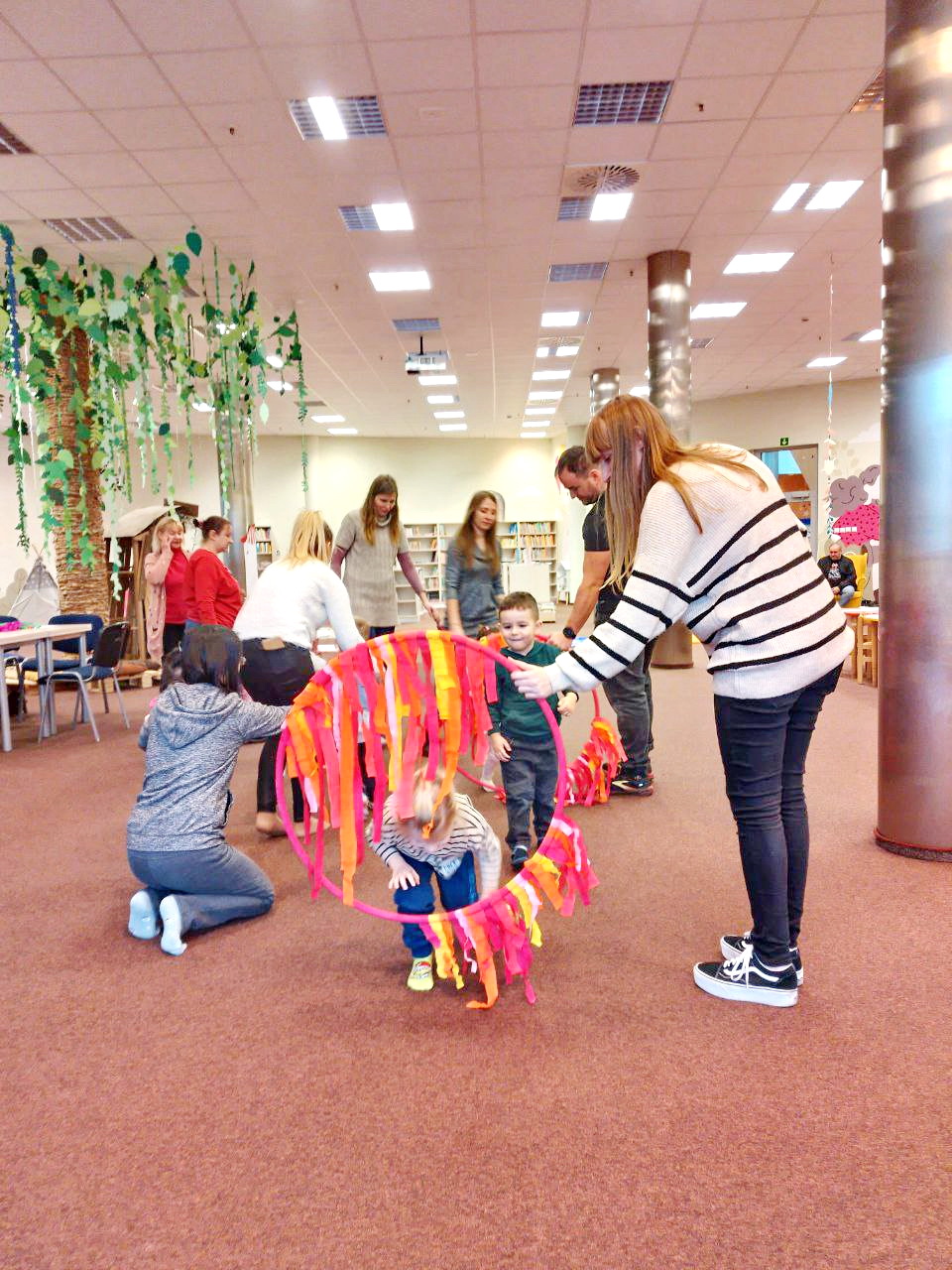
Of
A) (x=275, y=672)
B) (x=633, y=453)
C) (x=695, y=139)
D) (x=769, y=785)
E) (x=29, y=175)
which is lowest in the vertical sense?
(x=769, y=785)

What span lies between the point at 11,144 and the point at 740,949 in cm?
677

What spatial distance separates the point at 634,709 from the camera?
4094 mm

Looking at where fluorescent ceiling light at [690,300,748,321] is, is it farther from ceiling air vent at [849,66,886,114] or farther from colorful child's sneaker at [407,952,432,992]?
colorful child's sneaker at [407,952,432,992]

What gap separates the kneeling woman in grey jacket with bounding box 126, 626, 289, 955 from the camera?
273 cm

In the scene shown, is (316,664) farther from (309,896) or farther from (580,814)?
(580,814)

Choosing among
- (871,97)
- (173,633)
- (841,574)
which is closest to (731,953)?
(173,633)

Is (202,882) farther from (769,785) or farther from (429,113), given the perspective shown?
(429,113)

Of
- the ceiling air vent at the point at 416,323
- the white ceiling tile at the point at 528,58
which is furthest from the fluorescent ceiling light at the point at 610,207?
the ceiling air vent at the point at 416,323

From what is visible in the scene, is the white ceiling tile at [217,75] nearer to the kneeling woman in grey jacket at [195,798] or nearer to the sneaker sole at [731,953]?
the kneeling woman in grey jacket at [195,798]

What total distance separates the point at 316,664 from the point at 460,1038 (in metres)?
2.09

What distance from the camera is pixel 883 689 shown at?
3.46 m

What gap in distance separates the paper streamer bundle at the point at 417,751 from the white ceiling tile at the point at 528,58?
4253 mm

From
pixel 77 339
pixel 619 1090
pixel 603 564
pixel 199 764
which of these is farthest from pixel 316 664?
pixel 77 339

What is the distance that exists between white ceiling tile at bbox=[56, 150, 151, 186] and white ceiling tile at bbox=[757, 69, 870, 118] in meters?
4.47
